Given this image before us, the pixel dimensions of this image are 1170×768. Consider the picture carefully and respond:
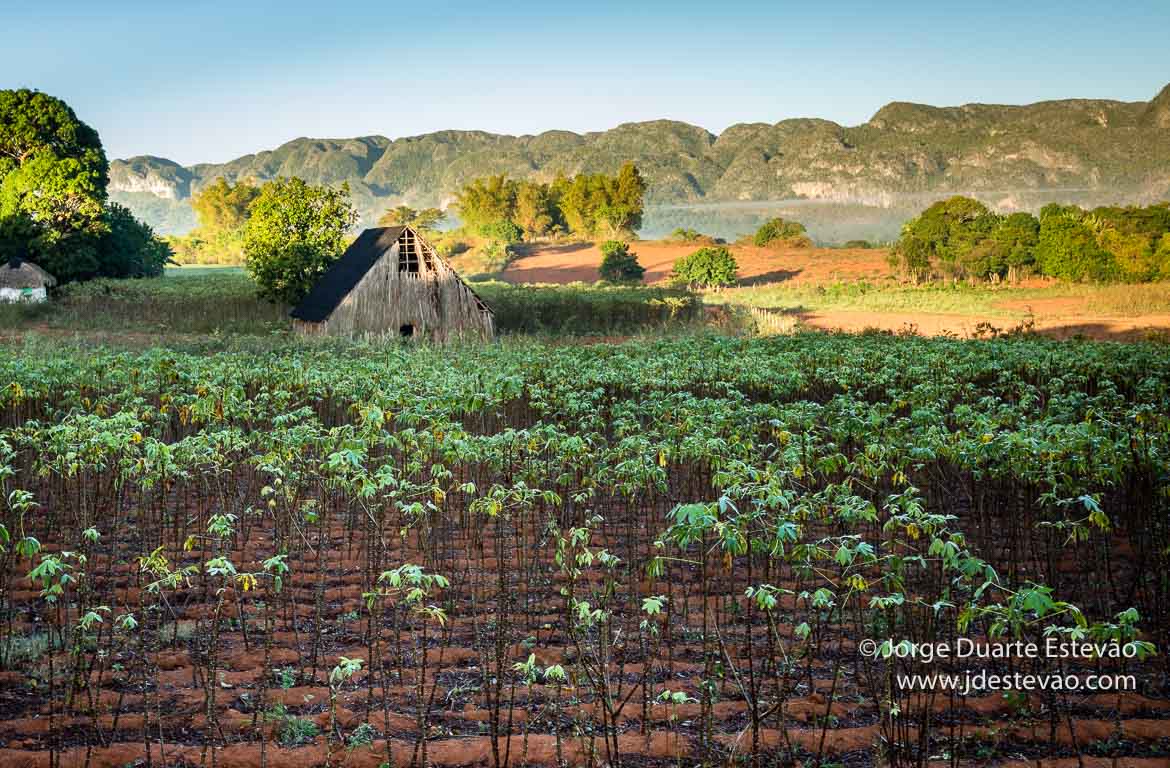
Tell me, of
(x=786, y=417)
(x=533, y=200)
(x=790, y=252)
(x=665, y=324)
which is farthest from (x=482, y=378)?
(x=533, y=200)

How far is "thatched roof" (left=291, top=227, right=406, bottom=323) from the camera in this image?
1388 inches

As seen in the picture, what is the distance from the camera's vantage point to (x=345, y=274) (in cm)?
3719

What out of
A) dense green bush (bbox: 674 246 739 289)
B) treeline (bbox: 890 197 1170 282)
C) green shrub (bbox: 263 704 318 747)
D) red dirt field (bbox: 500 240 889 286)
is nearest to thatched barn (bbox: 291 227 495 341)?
green shrub (bbox: 263 704 318 747)

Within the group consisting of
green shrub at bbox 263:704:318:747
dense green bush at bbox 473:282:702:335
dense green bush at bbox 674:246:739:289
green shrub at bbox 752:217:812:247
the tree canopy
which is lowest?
green shrub at bbox 263:704:318:747

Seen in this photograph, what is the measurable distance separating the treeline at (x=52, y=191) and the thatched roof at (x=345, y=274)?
21162 mm

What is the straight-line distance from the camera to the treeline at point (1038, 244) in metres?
59.6

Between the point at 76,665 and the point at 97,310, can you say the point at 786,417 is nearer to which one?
the point at 76,665

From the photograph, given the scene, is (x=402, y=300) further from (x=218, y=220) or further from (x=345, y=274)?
(x=218, y=220)

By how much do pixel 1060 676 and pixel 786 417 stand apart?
16.2ft

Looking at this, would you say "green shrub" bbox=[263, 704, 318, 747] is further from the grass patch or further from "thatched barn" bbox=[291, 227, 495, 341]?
the grass patch

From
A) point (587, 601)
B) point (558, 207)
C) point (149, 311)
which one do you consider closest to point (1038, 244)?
point (149, 311)

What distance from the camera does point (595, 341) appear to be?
122 ft

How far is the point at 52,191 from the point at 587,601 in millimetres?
53542

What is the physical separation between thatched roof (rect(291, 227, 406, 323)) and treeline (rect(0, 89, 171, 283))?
2116 centimetres
